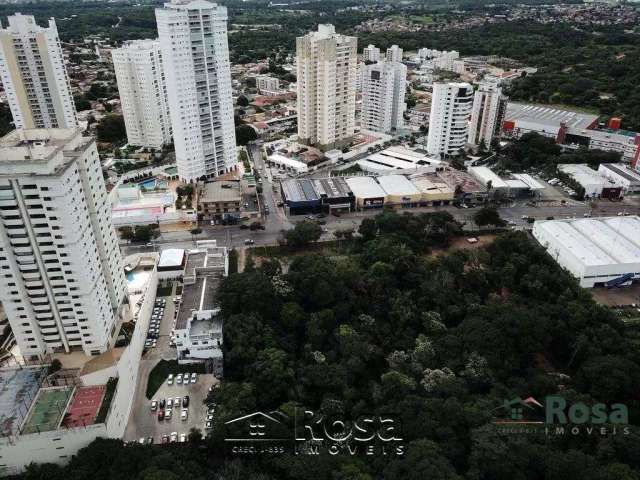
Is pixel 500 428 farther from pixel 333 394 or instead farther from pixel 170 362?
pixel 170 362

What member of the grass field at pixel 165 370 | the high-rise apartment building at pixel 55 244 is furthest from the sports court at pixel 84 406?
the grass field at pixel 165 370

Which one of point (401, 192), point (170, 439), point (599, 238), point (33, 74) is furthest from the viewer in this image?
point (33, 74)

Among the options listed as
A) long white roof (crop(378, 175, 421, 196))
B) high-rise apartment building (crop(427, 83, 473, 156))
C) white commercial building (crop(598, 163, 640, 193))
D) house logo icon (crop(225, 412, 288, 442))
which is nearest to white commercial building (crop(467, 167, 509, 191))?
high-rise apartment building (crop(427, 83, 473, 156))

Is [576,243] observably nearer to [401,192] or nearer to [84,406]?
[401,192]

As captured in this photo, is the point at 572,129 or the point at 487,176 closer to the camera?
the point at 487,176

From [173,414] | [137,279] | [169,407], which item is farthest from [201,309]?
[173,414]

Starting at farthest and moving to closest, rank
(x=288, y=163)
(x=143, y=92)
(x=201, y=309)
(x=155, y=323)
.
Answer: (x=143, y=92) < (x=288, y=163) < (x=155, y=323) < (x=201, y=309)

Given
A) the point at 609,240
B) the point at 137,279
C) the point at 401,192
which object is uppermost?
the point at 137,279
